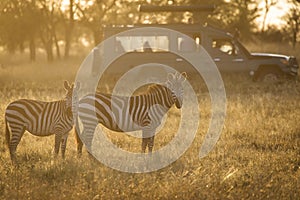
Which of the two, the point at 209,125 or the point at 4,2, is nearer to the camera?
the point at 209,125

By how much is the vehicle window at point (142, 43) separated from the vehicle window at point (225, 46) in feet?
6.57

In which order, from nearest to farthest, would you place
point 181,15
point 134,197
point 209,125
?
point 134,197 < point 209,125 < point 181,15

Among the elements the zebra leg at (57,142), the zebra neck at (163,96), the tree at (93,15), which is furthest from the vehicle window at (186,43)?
the tree at (93,15)

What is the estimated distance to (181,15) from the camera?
43.7m

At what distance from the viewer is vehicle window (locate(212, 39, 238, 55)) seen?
21141 mm

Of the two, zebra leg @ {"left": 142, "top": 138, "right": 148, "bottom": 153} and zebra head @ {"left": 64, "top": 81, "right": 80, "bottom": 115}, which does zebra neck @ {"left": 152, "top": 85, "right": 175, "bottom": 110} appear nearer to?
zebra leg @ {"left": 142, "top": 138, "right": 148, "bottom": 153}

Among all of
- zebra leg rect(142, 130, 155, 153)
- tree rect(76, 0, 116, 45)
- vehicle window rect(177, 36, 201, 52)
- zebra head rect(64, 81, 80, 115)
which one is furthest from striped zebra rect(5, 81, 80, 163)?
tree rect(76, 0, 116, 45)

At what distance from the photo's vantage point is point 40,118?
29.7 ft

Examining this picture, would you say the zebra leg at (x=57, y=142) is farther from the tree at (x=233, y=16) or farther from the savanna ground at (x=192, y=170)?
the tree at (x=233, y=16)

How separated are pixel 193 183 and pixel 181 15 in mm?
37264

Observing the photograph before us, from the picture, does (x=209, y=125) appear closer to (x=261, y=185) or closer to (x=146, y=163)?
(x=146, y=163)

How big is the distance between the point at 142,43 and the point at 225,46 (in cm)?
340

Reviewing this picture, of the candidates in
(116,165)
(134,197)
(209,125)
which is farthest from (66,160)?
(209,125)

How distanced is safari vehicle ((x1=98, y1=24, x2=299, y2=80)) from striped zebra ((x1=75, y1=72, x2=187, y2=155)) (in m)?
11.6
